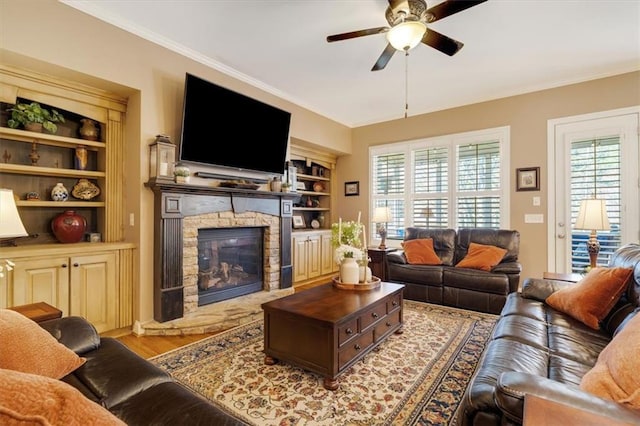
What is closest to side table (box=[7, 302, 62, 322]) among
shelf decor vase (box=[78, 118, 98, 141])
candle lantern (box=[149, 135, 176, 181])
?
candle lantern (box=[149, 135, 176, 181])

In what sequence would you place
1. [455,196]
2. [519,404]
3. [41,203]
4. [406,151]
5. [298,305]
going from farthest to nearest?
[406,151], [455,196], [41,203], [298,305], [519,404]

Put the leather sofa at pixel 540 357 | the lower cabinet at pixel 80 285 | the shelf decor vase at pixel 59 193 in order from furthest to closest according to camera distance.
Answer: the shelf decor vase at pixel 59 193, the lower cabinet at pixel 80 285, the leather sofa at pixel 540 357

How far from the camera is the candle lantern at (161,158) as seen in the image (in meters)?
3.04

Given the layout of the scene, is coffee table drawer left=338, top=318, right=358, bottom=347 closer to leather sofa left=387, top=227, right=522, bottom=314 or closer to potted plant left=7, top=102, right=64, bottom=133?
leather sofa left=387, top=227, right=522, bottom=314

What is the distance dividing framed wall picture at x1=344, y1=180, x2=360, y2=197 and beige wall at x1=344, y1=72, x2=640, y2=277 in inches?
Result: 56.9

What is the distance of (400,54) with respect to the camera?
3.42 m

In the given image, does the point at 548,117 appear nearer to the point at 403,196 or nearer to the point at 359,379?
the point at 403,196

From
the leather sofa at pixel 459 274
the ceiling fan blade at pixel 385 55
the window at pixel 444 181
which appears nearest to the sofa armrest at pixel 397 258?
Answer: the leather sofa at pixel 459 274

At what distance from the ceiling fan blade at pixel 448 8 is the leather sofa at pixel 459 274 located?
2.73m

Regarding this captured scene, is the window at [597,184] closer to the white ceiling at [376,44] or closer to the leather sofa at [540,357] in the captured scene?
the white ceiling at [376,44]

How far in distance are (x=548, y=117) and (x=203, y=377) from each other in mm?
5040

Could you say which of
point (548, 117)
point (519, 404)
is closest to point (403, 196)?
point (548, 117)

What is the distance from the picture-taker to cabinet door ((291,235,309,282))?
4840mm

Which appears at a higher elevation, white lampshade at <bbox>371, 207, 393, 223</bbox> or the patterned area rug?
white lampshade at <bbox>371, 207, 393, 223</bbox>
